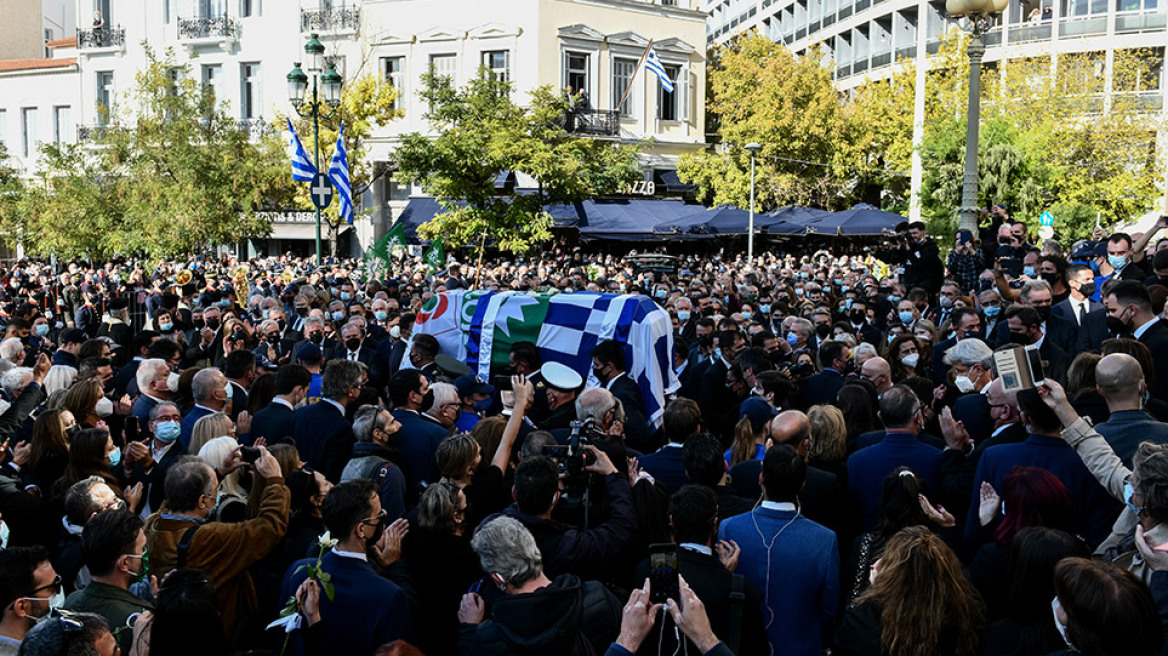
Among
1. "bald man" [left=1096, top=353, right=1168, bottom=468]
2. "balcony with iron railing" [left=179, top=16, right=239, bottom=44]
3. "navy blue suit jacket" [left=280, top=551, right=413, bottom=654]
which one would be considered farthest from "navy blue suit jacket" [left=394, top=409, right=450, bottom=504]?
"balcony with iron railing" [left=179, top=16, right=239, bottom=44]

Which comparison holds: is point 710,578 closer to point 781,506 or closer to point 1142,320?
point 781,506

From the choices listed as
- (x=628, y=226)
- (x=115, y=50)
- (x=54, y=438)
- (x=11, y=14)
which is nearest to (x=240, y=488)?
(x=54, y=438)

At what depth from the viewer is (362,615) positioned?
4223mm

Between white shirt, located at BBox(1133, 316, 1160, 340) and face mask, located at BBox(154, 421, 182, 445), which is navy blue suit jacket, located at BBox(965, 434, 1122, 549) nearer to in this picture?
white shirt, located at BBox(1133, 316, 1160, 340)

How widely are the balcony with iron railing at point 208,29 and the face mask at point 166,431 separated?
39046mm

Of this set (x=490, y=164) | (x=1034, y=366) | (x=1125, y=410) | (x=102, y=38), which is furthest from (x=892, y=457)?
(x=102, y=38)

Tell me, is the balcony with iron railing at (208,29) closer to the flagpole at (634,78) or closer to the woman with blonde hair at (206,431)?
the flagpole at (634,78)

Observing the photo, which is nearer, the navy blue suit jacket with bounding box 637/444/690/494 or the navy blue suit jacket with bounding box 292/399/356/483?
the navy blue suit jacket with bounding box 637/444/690/494

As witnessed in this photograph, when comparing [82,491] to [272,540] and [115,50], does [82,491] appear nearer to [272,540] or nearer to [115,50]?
[272,540]

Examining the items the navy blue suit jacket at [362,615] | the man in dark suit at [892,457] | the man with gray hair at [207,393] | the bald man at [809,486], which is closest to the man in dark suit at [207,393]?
the man with gray hair at [207,393]

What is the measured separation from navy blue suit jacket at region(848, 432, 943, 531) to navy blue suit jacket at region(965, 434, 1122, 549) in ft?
1.92

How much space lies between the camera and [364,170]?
127 feet

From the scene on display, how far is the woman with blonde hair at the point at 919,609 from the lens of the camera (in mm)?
3543

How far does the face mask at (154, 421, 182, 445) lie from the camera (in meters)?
6.38
